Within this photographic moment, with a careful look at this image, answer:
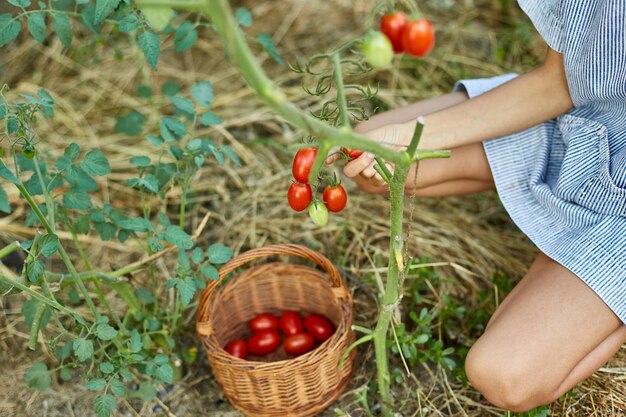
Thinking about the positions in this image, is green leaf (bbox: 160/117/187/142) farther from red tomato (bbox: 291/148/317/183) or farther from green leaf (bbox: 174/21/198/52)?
red tomato (bbox: 291/148/317/183)

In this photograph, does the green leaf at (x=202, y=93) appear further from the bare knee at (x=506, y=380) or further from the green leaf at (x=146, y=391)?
the bare knee at (x=506, y=380)

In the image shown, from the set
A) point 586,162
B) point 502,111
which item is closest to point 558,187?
point 586,162

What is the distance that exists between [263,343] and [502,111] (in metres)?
0.79

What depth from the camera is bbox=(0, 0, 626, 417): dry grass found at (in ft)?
5.50

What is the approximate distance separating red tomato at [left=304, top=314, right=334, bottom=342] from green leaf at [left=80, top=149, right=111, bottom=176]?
0.62 m

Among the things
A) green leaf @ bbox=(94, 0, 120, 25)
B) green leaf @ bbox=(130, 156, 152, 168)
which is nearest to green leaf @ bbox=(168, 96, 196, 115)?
green leaf @ bbox=(130, 156, 152, 168)

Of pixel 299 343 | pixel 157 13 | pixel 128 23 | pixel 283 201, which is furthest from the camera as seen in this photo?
pixel 283 201

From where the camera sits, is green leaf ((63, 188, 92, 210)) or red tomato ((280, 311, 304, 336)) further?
red tomato ((280, 311, 304, 336))

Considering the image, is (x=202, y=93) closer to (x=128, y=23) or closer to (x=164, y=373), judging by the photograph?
(x=128, y=23)

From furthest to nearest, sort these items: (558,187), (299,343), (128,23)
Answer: (299,343), (558,187), (128,23)

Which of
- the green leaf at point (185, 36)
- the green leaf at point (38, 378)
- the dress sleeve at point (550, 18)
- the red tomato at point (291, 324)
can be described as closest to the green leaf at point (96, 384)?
the green leaf at point (38, 378)

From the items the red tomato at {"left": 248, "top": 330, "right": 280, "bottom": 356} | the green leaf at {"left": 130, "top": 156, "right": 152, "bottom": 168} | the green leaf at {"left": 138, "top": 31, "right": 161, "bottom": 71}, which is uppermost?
the green leaf at {"left": 138, "top": 31, "right": 161, "bottom": 71}

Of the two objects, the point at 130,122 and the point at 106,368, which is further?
the point at 130,122

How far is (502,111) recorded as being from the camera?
1.60 meters
